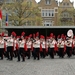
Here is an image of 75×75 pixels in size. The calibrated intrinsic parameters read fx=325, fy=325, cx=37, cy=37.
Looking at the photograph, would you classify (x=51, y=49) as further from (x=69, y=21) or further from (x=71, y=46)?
(x=69, y=21)

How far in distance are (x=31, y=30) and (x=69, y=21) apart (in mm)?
31404

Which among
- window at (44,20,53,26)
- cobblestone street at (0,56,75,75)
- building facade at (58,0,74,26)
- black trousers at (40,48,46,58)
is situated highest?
building facade at (58,0,74,26)

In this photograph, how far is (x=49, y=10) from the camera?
230 feet

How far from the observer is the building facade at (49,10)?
226ft

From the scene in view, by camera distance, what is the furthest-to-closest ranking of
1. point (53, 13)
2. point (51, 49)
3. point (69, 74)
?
point (53, 13) → point (51, 49) → point (69, 74)

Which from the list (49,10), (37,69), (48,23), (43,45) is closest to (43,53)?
(43,45)

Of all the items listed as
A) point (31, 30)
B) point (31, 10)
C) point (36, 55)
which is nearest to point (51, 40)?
point (36, 55)

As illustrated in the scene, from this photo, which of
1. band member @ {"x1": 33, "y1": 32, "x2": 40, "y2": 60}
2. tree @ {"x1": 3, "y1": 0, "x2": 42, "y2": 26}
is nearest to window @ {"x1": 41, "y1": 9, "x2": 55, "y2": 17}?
tree @ {"x1": 3, "y1": 0, "x2": 42, "y2": 26}

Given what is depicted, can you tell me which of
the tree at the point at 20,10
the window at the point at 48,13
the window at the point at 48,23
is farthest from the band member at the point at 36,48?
the window at the point at 48,13

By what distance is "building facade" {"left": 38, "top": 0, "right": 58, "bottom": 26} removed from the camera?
226ft

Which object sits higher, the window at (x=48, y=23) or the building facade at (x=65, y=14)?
the building facade at (x=65, y=14)

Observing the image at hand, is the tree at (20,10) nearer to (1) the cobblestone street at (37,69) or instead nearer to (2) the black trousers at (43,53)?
(2) the black trousers at (43,53)

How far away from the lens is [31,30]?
110ft

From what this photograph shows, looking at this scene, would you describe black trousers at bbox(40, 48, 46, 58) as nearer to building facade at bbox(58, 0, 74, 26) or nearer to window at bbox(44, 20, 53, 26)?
building facade at bbox(58, 0, 74, 26)
